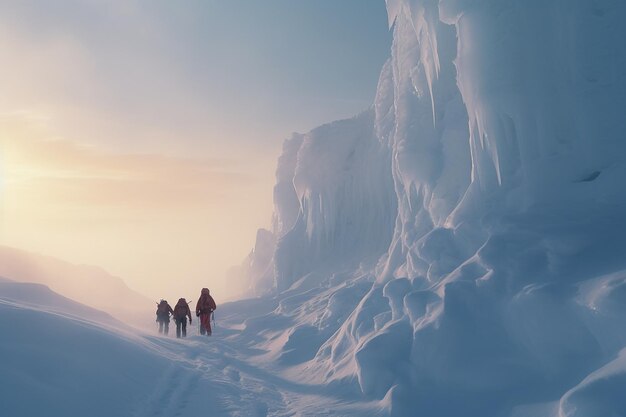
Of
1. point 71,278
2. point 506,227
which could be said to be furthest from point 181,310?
point 71,278

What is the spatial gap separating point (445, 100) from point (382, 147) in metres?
15.1

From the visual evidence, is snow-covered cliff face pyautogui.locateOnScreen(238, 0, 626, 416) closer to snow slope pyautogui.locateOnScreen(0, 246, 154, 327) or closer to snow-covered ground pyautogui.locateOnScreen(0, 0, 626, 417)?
snow-covered ground pyautogui.locateOnScreen(0, 0, 626, 417)

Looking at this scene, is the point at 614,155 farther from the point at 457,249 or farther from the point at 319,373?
the point at 319,373

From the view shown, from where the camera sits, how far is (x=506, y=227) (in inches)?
367

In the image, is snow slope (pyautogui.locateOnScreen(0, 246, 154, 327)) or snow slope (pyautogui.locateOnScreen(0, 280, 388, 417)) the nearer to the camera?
snow slope (pyautogui.locateOnScreen(0, 280, 388, 417))

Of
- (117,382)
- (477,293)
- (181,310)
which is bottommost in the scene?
(117,382)

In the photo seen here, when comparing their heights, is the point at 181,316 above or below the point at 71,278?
below

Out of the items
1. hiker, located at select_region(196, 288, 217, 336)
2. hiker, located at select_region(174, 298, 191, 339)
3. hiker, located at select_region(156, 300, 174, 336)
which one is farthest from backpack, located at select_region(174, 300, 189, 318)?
hiker, located at select_region(156, 300, 174, 336)

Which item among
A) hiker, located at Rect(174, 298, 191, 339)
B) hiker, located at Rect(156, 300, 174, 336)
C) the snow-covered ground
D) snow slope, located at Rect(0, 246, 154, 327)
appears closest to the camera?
the snow-covered ground

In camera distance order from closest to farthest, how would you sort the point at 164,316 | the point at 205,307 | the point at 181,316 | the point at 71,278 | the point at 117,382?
the point at 117,382 < the point at 181,316 < the point at 205,307 < the point at 164,316 < the point at 71,278

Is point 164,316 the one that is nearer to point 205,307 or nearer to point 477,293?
point 205,307

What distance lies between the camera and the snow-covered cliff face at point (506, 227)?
655cm

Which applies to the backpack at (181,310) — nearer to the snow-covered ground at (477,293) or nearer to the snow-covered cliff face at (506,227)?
the snow-covered ground at (477,293)

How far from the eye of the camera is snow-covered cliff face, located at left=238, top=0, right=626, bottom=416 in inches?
258
